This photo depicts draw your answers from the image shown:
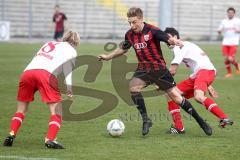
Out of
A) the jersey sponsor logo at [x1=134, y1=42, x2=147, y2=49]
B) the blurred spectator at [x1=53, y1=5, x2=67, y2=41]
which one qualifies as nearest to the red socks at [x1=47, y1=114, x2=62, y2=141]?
the jersey sponsor logo at [x1=134, y1=42, x2=147, y2=49]

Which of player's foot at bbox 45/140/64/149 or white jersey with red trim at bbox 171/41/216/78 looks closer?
player's foot at bbox 45/140/64/149

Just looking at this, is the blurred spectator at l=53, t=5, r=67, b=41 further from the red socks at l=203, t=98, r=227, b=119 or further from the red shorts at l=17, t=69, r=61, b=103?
the red shorts at l=17, t=69, r=61, b=103

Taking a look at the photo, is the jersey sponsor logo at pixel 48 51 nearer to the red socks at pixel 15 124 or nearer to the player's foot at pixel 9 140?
the red socks at pixel 15 124

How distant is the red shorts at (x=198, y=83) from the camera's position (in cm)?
1113

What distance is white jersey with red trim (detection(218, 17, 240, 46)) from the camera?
74.4ft

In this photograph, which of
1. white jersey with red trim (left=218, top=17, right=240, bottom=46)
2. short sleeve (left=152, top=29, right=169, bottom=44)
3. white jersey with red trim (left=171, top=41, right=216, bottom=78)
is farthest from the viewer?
white jersey with red trim (left=218, top=17, right=240, bottom=46)

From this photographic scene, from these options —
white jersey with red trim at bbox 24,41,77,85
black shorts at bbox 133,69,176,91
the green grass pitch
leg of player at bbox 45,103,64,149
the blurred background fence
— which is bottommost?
the blurred background fence

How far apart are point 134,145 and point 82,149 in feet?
2.85

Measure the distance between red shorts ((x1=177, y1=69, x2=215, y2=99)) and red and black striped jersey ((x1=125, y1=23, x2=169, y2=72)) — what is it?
2.63 feet

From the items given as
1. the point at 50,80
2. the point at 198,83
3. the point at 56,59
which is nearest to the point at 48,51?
the point at 56,59

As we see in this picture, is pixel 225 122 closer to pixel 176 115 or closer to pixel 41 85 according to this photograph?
pixel 176 115

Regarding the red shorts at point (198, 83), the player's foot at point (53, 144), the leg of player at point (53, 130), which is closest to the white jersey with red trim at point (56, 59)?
the leg of player at point (53, 130)

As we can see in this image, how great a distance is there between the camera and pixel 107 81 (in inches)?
779

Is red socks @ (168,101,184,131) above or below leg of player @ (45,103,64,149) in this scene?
below
